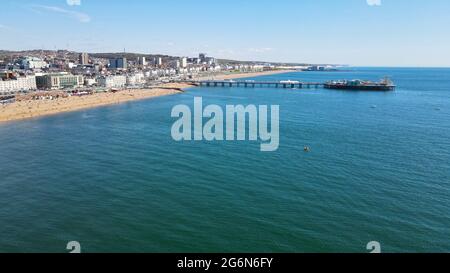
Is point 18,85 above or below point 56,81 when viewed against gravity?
below

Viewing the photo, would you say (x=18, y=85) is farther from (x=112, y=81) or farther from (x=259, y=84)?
(x=259, y=84)

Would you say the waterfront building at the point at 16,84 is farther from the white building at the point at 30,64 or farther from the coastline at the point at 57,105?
the white building at the point at 30,64

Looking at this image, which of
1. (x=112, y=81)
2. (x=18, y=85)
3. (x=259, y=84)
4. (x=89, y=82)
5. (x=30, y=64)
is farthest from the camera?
(x=30, y=64)

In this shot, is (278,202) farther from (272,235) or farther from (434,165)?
(434,165)

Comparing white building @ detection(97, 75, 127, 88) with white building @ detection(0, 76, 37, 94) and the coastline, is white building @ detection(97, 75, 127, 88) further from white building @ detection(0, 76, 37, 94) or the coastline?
white building @ detection(0, 76, 37, 94)

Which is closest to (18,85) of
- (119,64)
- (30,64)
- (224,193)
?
(30,64)

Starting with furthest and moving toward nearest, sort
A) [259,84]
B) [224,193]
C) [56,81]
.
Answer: [259,84] < [56,81] < [224,193]
